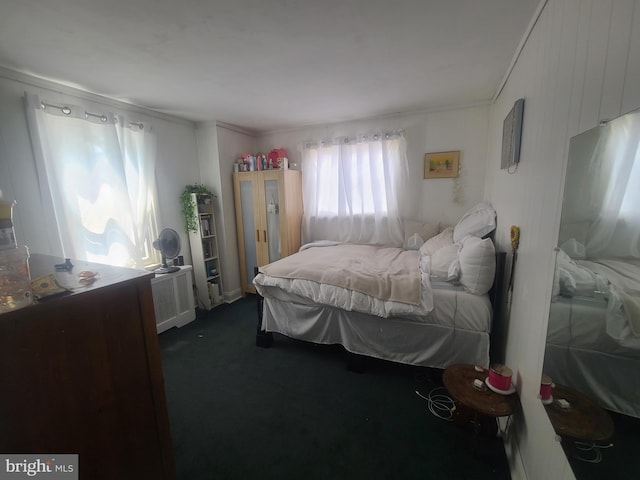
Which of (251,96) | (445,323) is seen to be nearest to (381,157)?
(251,96)

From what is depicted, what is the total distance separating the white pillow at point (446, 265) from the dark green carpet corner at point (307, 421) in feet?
2.71

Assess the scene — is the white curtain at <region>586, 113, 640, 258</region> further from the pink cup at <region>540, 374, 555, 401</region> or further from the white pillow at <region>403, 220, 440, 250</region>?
the white pillow at <region>403, 220, 440, 250</region>

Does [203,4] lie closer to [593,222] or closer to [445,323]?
[593,222]

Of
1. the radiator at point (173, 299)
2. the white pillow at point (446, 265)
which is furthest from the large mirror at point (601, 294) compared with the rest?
the radiator at point (173, 299)

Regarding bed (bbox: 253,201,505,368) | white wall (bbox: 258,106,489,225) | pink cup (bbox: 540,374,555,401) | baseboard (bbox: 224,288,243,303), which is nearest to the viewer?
pink cup (bbox: 540,374,555,401)

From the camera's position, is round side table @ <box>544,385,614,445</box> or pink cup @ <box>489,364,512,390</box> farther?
pink cup @ <box>489,364,512,390</box>

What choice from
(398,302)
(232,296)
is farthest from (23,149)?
(398,302)

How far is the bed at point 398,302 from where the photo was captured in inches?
76.4

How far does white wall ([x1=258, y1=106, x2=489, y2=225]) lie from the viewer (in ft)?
10.4

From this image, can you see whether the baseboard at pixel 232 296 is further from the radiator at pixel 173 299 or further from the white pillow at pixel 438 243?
the white pillow at pixel 438 243

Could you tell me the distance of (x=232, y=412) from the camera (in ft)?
6.18

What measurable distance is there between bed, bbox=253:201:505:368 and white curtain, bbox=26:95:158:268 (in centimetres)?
156

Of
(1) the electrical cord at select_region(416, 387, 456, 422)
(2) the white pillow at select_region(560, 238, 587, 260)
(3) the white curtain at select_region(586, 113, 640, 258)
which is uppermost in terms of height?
(3) the white curtain at select_region(586, 113, 640, 258)

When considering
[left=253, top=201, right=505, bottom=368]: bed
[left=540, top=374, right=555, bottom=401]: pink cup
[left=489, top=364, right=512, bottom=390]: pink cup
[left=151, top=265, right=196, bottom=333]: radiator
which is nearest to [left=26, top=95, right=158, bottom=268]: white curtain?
[left=151, top=265, right=196, bottom=333]: radiator
